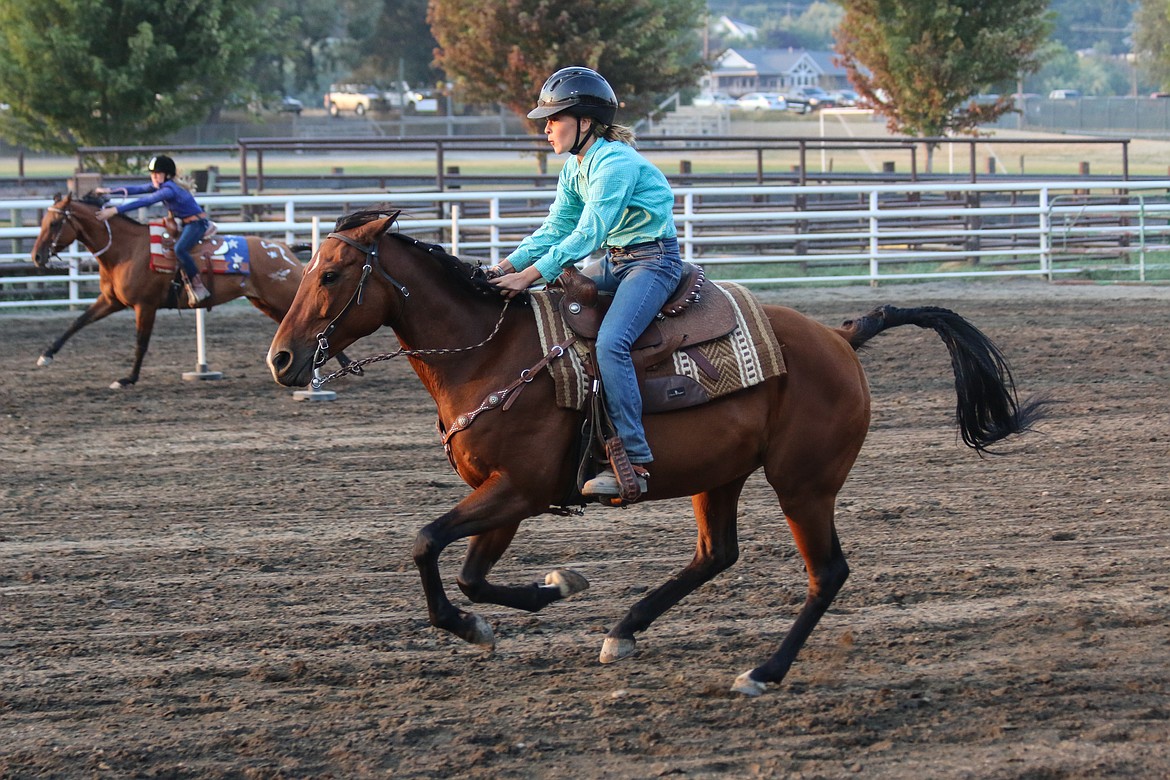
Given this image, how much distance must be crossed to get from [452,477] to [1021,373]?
581 centimetres

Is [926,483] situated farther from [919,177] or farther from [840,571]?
[919,177]

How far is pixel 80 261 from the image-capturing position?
1689 cm

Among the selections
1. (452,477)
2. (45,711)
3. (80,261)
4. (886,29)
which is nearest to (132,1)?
(80,261)

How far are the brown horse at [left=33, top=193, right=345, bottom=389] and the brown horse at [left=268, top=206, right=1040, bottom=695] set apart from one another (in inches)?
295

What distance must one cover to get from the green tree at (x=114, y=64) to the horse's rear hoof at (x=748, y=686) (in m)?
18.0

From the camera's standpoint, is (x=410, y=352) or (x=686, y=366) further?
(x=686, y=366)

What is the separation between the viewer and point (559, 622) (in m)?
5.63

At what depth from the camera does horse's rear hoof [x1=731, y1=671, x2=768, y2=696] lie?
4793 millimetres

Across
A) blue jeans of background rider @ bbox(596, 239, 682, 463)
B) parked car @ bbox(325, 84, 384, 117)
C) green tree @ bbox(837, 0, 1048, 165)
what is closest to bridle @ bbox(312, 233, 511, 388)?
blue jeans of background rider @ bbox(596, 239, 682, 463)

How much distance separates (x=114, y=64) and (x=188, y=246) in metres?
→ 10.2

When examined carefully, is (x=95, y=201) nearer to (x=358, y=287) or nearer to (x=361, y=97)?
(x=358, y=287)

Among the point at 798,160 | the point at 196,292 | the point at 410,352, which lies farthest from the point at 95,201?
the point at 798,160

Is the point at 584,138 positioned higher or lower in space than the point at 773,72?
lower

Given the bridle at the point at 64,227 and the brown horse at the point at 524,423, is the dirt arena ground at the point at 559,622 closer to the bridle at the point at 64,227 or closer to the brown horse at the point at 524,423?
the brown horse at the point at 524,423
